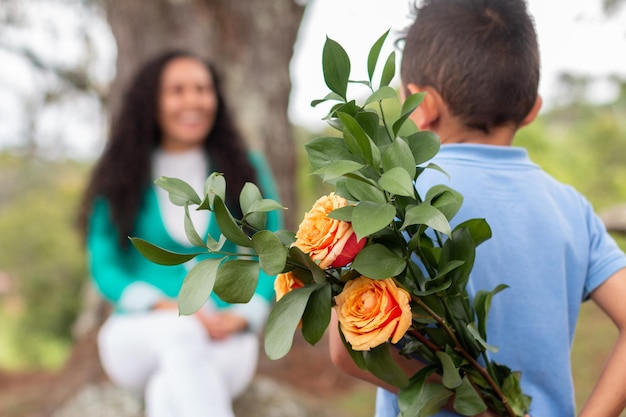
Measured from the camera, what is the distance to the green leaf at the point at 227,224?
99 centimetres

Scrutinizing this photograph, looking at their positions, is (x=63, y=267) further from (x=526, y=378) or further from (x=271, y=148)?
(x=526, y=378)

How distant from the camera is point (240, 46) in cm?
474

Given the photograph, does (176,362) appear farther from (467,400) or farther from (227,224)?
(227,224)

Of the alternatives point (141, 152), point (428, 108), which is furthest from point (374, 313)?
point (141, 152)

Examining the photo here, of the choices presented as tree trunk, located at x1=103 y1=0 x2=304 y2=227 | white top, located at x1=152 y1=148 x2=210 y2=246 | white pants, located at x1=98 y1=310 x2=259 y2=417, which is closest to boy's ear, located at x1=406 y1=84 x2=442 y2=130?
white pants, located at x1=98 y1=310 x2=259 y2=417

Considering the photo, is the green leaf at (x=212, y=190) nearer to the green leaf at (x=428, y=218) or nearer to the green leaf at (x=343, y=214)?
the green leaf at (x=343, y=214)

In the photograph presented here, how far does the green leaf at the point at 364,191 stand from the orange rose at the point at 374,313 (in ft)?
0.42

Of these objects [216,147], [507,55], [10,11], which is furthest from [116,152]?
[10,11]

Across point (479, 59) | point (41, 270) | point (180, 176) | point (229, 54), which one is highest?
point (479, 59)

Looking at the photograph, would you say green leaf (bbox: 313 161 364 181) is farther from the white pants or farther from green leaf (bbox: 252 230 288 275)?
the white pants

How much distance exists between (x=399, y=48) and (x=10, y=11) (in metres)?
6.07

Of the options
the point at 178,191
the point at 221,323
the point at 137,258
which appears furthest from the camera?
the point at 137,258

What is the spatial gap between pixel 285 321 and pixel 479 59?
2.17 ft

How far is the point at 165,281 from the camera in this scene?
301 centimetres
